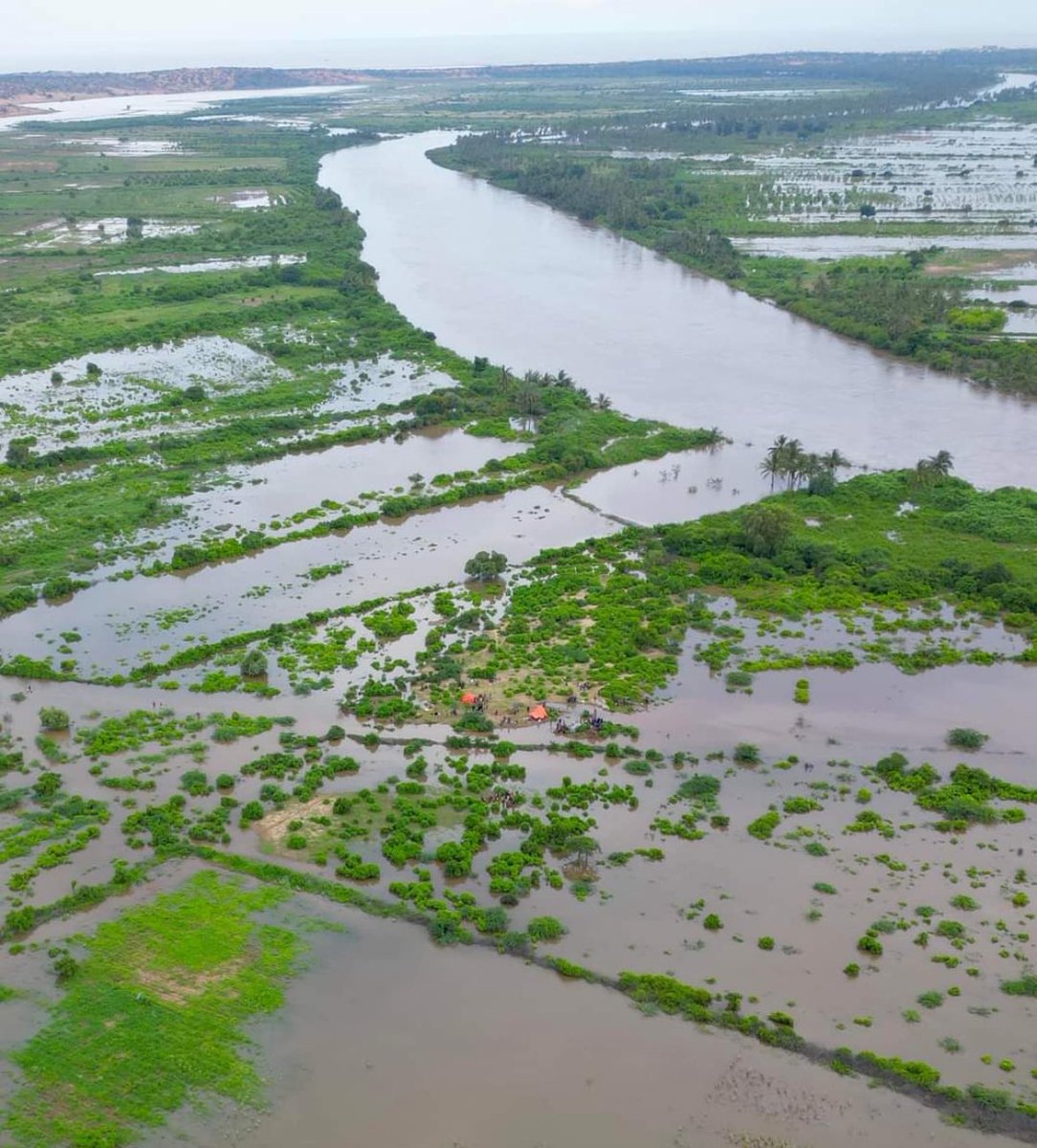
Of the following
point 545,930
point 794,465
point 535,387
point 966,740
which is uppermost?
point 535,387

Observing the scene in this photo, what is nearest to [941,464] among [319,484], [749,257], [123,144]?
[319,484]

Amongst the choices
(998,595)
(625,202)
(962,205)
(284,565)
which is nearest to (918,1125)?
(998,595)

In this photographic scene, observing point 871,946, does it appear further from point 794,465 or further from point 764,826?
point 794,465

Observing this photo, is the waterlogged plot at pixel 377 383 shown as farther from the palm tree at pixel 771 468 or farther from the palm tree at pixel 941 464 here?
the palm tree at pixel 941 464

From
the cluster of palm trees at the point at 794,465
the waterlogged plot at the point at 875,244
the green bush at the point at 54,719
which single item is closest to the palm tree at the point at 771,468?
the cluster of palm trees at the point at 794,465

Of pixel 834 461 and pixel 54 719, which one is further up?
pixel 834 461

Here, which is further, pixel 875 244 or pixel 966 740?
pixel 875 244

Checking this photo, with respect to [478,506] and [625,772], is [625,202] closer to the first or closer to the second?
[478,506]
